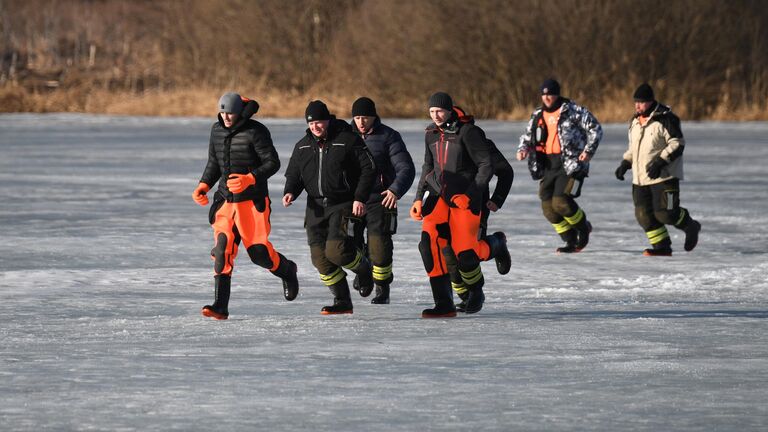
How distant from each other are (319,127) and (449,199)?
857 mm

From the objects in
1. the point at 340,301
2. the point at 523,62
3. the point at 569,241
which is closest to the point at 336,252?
the point at 340,301

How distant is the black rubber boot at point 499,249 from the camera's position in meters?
9.96

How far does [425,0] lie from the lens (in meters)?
44.2

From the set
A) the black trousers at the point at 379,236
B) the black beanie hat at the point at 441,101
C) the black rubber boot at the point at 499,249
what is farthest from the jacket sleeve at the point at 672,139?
the black beanie hat at the point at 441,101

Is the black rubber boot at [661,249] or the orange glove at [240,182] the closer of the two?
the orange glove at [240,182]

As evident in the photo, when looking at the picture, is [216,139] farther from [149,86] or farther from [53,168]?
[149,86]

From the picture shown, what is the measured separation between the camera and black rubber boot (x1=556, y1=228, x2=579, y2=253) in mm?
13602

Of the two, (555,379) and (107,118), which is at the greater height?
(555,379)

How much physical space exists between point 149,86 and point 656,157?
141 feet

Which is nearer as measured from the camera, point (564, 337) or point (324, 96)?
point (564, 337)

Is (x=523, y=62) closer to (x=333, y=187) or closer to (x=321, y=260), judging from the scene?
(x=321, y=260)

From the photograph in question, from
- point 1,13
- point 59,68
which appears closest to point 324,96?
point 59,68

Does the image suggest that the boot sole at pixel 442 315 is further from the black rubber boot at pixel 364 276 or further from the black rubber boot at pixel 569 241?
the black rubber boot at pixel 569 241

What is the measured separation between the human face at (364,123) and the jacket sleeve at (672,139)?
4.26 meters
